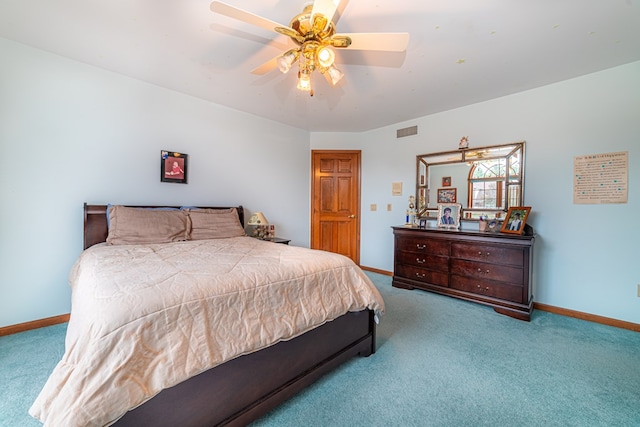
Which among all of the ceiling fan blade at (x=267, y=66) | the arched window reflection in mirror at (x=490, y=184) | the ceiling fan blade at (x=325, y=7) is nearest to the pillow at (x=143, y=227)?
the ceiling fan blade at (x=267, y=66)

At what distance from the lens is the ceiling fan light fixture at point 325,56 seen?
1.67 m

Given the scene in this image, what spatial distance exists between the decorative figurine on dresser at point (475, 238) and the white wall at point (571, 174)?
19 centimetres

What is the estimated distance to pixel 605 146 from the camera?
256cm

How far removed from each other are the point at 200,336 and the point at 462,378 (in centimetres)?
169

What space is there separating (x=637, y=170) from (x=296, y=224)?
4.01 metres

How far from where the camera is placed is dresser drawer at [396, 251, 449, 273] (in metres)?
3.20

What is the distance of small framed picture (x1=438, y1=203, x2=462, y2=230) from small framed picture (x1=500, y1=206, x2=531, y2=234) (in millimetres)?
545

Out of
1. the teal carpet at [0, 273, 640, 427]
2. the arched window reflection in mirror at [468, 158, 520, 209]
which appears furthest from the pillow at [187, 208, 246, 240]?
the arched window reflection in mirror at [468, 158, 520, 209]

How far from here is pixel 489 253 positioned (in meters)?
2.85

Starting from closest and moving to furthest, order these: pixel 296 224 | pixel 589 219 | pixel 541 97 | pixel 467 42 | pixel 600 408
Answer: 1. pixel 600 408
2. pixel 467 42
3. pixel 589 219
4. pixel 541 97
5. pixel 296 224

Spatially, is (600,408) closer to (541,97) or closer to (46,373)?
(541,97)

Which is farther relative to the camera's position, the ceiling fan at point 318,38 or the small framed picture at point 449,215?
the small framed picture at point 449,215

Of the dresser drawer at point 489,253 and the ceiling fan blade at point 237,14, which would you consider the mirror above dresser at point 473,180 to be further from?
the ceiling fan blade at point 237,14

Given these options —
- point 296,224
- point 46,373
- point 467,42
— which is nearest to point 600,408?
point 467,42
